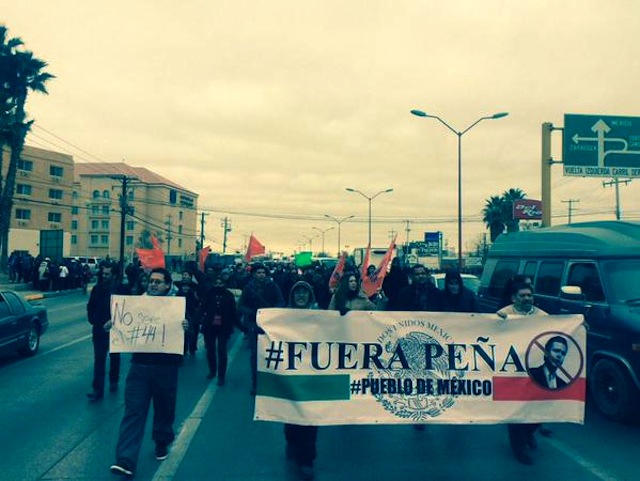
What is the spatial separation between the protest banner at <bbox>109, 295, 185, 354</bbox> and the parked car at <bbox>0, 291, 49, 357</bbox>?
5.93 meters

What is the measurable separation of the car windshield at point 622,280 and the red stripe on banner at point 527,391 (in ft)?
6.98

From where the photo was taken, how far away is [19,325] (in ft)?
37.9

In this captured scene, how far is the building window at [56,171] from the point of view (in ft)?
234

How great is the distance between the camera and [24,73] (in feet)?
127

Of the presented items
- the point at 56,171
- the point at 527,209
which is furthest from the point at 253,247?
the point at 56,171

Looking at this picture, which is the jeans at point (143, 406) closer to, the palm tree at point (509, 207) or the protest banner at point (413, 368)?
the protest banner at point (413, 368)

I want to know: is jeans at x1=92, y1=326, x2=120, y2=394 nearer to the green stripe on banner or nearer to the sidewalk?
the green stripe on banner

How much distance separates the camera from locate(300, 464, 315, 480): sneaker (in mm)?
5332

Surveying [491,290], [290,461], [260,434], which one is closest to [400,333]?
[290,461]

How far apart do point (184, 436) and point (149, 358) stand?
1.26 m

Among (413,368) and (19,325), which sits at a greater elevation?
(413,368)

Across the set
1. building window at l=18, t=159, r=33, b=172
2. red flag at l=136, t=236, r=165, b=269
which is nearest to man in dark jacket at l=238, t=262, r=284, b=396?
red flag at l=136, t=236, r=165, b=269

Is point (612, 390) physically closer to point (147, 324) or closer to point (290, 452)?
point (290, 452)

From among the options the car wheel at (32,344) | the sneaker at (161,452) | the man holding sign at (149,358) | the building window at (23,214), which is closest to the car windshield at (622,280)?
the man holding sign at (149,358)
